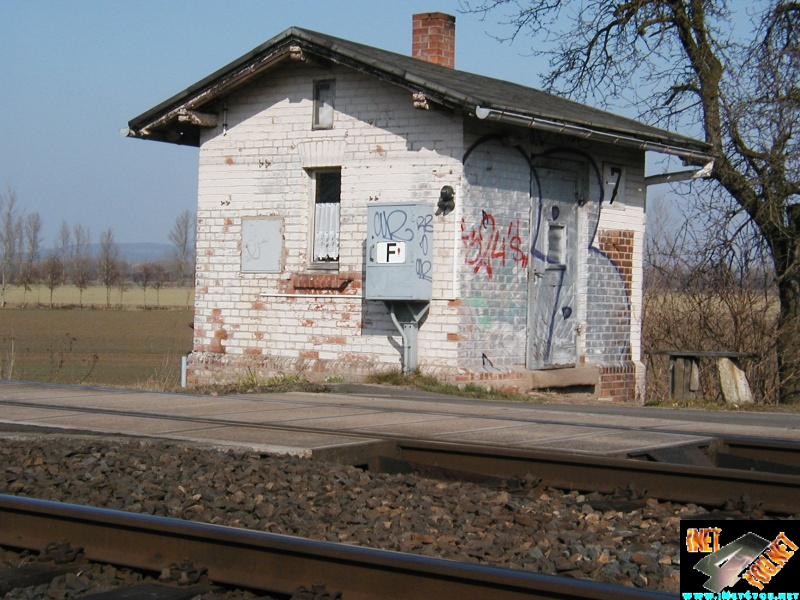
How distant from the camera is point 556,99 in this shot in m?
19.3

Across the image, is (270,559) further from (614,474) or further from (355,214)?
(355,214)

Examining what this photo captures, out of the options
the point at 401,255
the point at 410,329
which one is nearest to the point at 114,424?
the point at 401,255

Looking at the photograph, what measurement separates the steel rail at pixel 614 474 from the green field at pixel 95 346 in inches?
341

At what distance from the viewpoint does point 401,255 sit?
1461 centimetres

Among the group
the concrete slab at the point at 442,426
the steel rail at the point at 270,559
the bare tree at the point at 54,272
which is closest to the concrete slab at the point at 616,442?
the concrete slab at the point at 442,426

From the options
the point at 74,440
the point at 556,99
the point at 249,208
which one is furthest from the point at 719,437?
the point at 556,99

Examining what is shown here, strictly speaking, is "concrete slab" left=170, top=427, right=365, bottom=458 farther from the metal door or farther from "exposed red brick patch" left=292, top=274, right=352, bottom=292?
the metal door

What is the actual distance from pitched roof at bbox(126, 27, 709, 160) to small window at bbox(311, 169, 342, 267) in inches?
70.0

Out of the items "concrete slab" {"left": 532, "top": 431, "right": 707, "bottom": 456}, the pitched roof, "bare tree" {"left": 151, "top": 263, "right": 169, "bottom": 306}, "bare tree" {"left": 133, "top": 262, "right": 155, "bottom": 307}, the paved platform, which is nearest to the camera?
"concrete slab" {"left": 532, "top": 431, "right": 707, "bottom": 456}

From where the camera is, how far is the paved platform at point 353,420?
28.3ft

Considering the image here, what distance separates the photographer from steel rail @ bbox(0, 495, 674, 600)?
13.9ft

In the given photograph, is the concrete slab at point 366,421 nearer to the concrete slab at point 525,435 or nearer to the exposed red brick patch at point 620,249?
the concrete slab at point 525,435

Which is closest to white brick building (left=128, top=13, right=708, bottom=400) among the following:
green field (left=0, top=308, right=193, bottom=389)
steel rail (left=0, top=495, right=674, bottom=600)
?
green field (left=0, top=308, right=193, bottom=389)

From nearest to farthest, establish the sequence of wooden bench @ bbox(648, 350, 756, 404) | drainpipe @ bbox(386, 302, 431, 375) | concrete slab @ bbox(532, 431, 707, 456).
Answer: concrete slab @ bbox(532, 431, 707, 456) < drainpipe @ bbox(386, 302, 431, 375) < wooden bench @ bbox(648, 350, 756, 404)
